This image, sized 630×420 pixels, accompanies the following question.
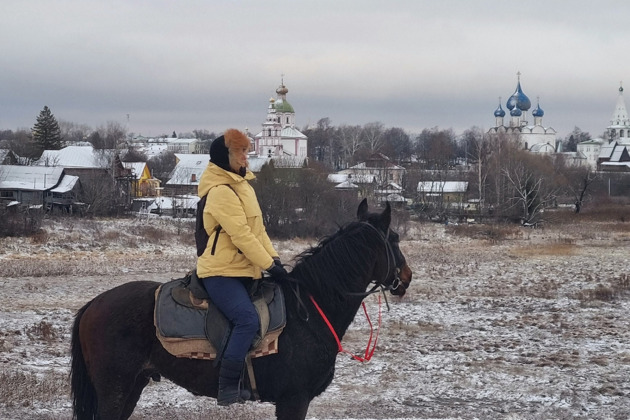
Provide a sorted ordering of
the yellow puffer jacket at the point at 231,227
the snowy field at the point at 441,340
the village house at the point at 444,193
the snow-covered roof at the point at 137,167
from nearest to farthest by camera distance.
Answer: the yellow puffer jacket at the point at 231,227 < the snowy field at the point at 441,340 < the village house at the point at 444,193 < the snow-covered roof at the point at 137,167

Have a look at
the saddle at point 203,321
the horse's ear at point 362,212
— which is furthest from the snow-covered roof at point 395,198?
the saddle at point 203,321

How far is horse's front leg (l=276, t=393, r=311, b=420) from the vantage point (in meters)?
5.80

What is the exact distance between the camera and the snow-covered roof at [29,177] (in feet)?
181

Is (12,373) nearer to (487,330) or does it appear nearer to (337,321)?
(337,321)

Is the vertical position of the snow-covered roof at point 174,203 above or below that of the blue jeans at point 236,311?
below

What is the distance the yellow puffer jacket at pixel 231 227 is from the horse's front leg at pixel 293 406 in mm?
1026

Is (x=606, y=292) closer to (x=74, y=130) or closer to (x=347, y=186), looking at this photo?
(x=347, y=186)

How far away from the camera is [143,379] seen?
20.3ft

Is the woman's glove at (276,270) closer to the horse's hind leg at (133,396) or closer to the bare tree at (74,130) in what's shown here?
the horse's hind leg at (133,396)

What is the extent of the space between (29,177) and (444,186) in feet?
121

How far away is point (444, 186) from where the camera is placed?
225 feet

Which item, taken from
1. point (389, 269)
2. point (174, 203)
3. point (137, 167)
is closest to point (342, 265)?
point (389, 269)

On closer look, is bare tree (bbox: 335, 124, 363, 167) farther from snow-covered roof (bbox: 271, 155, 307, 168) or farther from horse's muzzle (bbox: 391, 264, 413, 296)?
horse's muzzle (bbox: 391, 264, 413, 296)

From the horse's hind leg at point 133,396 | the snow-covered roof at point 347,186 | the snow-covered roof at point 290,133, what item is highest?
the snow-covered roof at point 290,133
